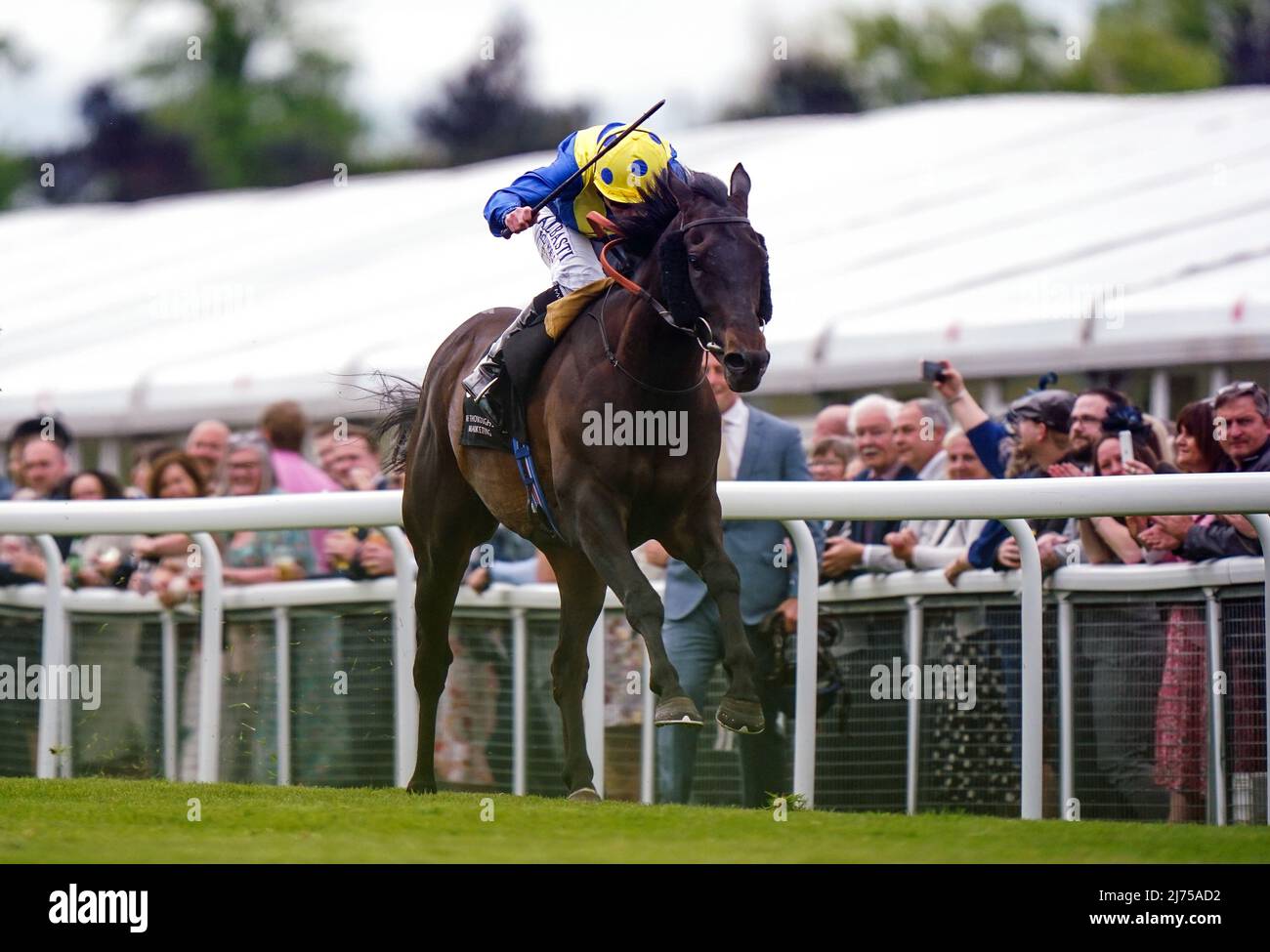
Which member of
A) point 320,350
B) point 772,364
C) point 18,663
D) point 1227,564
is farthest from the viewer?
point 320,350

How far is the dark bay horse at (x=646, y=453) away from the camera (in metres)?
5.26

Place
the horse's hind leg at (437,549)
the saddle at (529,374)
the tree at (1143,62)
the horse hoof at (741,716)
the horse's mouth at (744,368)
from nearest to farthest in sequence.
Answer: the horse's mouth at (744,368) < the horse hoof at (741,716) < the saddle at (529,374) < the horse's hind leg at (437,549) < the tree at (1143,62)

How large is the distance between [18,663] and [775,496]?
3244 millimetres

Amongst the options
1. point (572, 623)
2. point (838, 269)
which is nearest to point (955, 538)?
point (572, 623)

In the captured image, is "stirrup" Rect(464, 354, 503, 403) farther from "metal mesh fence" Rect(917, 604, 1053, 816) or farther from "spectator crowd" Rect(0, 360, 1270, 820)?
"metal mesh fence" Rect(917, 604, 1053, 816)

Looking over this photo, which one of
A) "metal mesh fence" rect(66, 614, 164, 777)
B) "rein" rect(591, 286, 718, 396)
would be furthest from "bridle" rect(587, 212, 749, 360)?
"metal mesh fence" rect(66, 614, 164, 777)

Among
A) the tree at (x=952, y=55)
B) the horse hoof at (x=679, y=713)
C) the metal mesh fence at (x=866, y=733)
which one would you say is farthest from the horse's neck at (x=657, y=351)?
the tree at (x=952, y=55)

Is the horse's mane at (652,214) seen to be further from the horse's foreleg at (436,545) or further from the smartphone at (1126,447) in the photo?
the smartphone at (1126,447)

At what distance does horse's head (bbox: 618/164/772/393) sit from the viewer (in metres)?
5.13

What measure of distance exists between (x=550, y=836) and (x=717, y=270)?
1.56 metres

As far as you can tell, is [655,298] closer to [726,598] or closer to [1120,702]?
[726,598]

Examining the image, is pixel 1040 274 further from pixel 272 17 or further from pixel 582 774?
pixel 272 17
